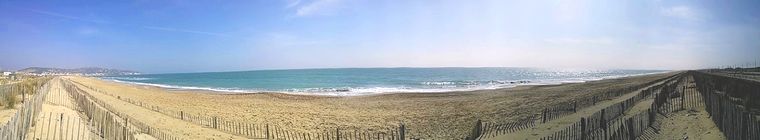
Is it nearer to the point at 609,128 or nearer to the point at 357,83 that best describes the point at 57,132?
the point at 609,128

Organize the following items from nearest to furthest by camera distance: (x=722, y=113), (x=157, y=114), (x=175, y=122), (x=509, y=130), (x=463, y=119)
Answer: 1. (x=722, y=113)
2. (x=509, y=130)
3. (x=175, y=122)
4. (x=463, y=119)
5. (x=157, y=114)

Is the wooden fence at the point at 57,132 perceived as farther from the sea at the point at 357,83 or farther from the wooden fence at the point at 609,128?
the sea at the point at 357,83

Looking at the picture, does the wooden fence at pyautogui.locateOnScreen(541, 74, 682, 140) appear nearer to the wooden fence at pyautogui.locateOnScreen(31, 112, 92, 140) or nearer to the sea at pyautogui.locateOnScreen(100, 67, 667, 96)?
the wooden fence at pyautogui.locateOnScreen(31, 112, 92, 140)

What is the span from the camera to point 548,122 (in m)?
14.5

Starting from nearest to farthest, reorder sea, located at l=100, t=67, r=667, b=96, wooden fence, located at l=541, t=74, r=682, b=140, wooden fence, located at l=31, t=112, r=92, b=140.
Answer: wooden fence, located at l=541, t=74, r=682, b=140
wooden fence, located at l=31, t=112, r=92, b=140
sea, located at l=100, t=67, r=667, b=96

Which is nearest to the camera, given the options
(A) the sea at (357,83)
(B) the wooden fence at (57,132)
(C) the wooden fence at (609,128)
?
(C) the wooden fence at (609,128)

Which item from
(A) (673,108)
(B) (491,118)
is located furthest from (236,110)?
(A) (673,108)

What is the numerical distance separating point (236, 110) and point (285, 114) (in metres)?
3.49

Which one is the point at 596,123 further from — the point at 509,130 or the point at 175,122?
the point at 175,122

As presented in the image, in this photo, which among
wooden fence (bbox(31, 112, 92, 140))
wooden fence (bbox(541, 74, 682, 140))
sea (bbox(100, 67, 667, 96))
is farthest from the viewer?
sea (bbox(100, 67, 667, 96))

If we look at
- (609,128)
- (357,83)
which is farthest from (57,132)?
(357,83)

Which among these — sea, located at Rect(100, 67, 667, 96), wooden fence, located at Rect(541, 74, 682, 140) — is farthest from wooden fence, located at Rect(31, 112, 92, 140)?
sea, located at Rect(100, 67, 667, 96)

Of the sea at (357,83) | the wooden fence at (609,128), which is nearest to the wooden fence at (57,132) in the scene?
the wooden fence at (609,128)

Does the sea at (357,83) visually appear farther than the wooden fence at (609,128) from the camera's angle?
Yes
